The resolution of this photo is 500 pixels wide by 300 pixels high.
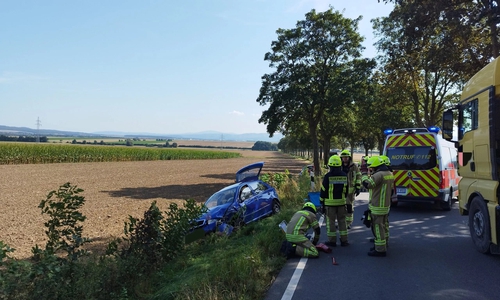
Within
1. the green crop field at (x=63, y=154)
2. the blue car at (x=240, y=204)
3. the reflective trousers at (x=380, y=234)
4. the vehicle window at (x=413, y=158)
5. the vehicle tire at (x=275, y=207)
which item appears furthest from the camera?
the green crop field at (x=63, y=154)

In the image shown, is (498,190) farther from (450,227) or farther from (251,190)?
(251,190)

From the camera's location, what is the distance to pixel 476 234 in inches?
275

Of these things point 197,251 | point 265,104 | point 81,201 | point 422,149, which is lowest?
point 197,251

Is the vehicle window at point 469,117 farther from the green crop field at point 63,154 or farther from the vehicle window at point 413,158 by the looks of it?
the green crop field at point 63,154

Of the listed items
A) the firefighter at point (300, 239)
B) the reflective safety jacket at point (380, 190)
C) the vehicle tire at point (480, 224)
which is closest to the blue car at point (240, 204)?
the firefighter at point (300, 239)

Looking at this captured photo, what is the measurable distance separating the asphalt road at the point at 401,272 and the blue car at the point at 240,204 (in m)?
2.38

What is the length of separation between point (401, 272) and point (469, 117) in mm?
3797

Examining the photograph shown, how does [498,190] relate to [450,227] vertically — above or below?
above

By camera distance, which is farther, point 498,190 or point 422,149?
point 422,149

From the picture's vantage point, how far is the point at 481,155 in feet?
22.6

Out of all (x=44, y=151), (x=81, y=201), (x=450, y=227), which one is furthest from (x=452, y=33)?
(x=44, y=151)

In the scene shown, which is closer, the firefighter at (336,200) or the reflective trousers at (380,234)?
the reflective trousers at (380,234)

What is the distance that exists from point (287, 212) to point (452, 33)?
9.38 metres

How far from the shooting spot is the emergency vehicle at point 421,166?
1129 centimetres
